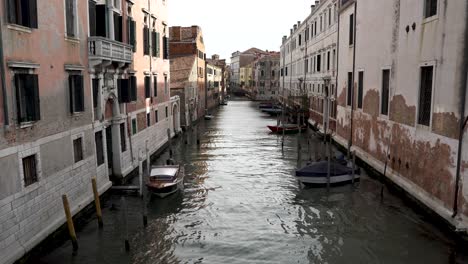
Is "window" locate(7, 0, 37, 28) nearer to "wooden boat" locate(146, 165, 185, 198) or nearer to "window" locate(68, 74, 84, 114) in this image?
"window" locate(68, 74, 84, 114)

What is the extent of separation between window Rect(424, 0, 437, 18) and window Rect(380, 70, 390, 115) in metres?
4.01

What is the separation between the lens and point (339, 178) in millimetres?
16734

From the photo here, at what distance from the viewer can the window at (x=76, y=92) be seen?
468 inches

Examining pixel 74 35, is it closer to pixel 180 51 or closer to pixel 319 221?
pixel 319 221

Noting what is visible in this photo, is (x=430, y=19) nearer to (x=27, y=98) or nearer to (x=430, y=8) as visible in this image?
(x=430, y=8)

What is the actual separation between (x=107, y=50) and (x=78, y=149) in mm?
3702

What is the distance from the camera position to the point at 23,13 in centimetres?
918

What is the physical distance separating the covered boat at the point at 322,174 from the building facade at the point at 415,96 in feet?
5.17

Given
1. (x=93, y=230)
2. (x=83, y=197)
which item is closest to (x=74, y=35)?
(x=83, y=197)

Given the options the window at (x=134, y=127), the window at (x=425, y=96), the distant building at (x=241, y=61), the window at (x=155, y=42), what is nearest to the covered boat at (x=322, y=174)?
the window at (x=425, y=96)

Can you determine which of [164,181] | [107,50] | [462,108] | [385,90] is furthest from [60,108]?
[385,90]

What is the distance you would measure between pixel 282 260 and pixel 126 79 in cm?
1033

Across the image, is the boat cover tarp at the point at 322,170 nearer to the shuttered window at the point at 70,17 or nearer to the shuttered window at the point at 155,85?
the shuttered window at the point at 70,17

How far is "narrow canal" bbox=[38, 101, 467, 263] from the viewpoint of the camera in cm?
1044
